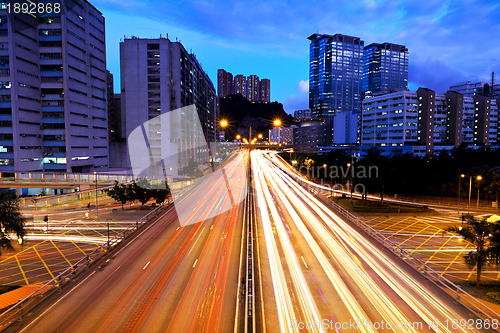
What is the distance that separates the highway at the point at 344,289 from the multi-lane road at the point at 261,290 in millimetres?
52

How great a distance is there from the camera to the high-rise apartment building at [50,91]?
2591 inches

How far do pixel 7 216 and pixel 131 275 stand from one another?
7755 millimetres

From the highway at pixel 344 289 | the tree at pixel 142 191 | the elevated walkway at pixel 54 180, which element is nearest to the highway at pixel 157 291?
the highway at pixel 344 289

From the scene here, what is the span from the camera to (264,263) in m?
19.6

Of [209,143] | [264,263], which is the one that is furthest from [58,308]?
[209,143]

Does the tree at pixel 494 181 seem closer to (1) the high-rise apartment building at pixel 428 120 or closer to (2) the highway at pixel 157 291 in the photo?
(2) the highway at pixel 157 291

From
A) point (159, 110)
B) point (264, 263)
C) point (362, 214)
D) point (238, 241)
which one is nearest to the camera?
point (264, 263)

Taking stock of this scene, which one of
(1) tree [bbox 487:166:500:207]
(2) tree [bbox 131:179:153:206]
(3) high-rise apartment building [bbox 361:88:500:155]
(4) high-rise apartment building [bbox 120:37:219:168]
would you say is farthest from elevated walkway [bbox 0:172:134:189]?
(3) high-rise apartment building [bbox 361:88:500:155]

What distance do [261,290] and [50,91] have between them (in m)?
82.4

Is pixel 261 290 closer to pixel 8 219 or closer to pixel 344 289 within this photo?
pixel 344 289

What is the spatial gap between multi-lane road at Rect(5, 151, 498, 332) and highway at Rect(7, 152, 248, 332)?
0.05 meters

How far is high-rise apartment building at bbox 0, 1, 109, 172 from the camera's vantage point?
216 ft

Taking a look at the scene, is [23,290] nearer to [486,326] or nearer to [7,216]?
[7,216]

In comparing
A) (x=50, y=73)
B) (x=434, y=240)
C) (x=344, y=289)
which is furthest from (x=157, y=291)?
(x=50, y=73)
